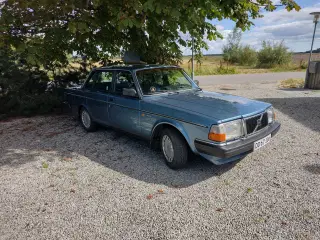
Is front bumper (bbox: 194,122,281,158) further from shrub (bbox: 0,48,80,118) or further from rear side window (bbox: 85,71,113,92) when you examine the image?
shrub (bbox: 0,48,80,118)

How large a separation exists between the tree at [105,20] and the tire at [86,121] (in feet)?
4.84

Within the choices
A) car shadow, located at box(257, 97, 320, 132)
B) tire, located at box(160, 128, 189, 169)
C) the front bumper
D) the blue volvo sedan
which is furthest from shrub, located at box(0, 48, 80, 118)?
car shadow, located at box(257, 97, 320, 132)

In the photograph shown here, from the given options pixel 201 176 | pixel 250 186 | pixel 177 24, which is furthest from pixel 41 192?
pixel 177 24

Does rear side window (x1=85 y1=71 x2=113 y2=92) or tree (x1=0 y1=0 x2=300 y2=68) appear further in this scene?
rear side window (x1=85 y1=71 x2=113 y2=92)

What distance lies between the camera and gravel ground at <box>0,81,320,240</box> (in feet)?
8.45

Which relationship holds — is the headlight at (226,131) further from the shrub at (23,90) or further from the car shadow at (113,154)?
the shrub at (23,90)

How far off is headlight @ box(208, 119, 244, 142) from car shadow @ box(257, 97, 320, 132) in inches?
129

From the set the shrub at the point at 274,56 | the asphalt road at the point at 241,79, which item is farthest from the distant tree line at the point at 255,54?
the asphalt road at the point at 241,79

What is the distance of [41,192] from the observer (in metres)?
3.39

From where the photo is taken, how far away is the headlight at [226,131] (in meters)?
3.18

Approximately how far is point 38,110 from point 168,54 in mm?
4705

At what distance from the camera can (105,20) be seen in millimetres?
5578

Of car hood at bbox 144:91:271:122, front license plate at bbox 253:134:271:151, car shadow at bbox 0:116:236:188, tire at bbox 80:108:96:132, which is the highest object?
car hood at bbox 144:91:271:122

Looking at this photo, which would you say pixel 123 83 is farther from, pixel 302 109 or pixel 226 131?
pixel 302 109
